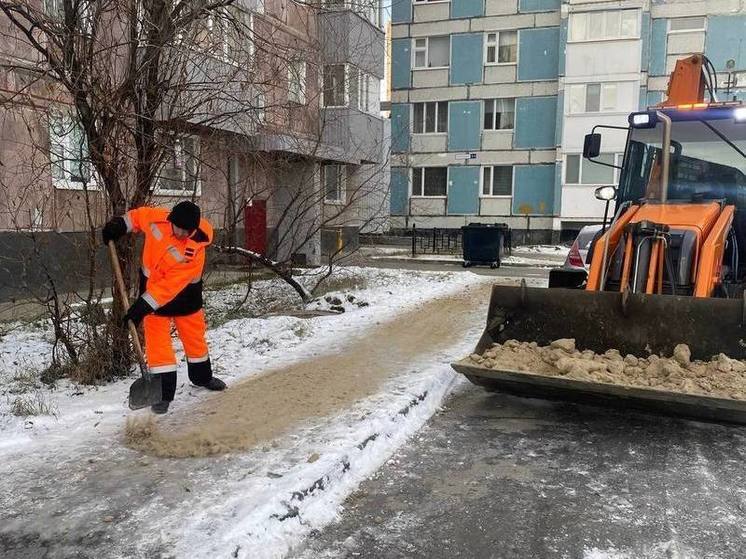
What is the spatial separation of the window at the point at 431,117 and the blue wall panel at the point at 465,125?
358 mm

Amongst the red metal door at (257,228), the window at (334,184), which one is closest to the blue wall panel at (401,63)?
the red metal door at (257,228)

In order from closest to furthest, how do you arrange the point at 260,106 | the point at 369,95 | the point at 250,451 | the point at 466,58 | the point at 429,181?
the point at 250,451, the point at 260,106, the point at 369,95, the point at 466,58, the point at 429,181

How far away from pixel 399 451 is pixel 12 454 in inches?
101

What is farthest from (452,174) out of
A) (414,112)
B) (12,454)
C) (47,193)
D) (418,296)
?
(12,454)

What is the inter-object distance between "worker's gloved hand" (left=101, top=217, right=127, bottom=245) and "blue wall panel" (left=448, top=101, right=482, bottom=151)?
1013 inches

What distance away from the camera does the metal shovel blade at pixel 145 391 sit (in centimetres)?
484

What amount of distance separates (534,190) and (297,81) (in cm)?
2224

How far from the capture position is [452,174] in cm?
2962

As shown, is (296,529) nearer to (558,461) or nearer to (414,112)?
(558,461)

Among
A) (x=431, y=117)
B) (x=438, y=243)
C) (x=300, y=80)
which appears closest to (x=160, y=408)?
(x=300, y=80)

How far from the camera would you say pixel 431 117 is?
30047 millimetres

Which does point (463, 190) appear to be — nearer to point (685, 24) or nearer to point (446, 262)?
point (446, 262)

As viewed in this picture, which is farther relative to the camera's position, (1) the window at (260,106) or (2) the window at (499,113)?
(2) the window at (499,113)

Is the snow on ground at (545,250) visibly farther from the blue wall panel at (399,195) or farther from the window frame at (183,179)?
the window frame at (183,179)
